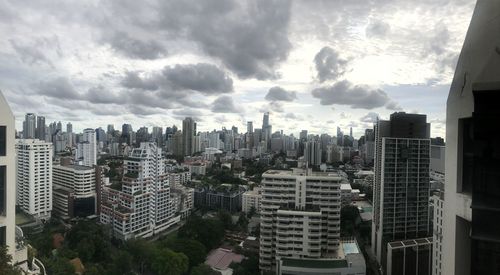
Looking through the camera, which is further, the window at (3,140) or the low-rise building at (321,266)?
the low-rise building at (321,266)

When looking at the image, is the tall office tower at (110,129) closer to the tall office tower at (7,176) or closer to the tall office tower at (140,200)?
the tall office tower at (140,200)

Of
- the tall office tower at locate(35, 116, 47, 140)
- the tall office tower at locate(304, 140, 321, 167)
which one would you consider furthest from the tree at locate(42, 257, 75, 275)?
the tall office tower at locate(304, 140, 321, 167)

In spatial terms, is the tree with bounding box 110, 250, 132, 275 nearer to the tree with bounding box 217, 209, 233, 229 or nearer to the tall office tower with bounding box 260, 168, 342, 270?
the tall office tower with bounding box 260, 168, 342, 270

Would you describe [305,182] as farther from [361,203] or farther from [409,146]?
[361,203]

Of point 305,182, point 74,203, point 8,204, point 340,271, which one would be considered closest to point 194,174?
point 74,203

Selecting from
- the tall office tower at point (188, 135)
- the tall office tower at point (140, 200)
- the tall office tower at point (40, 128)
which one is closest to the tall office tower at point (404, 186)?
the tall office tower at point (140, 200)

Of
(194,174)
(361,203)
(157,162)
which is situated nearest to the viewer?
(157,162)

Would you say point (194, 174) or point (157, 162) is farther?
point (194, 174)
